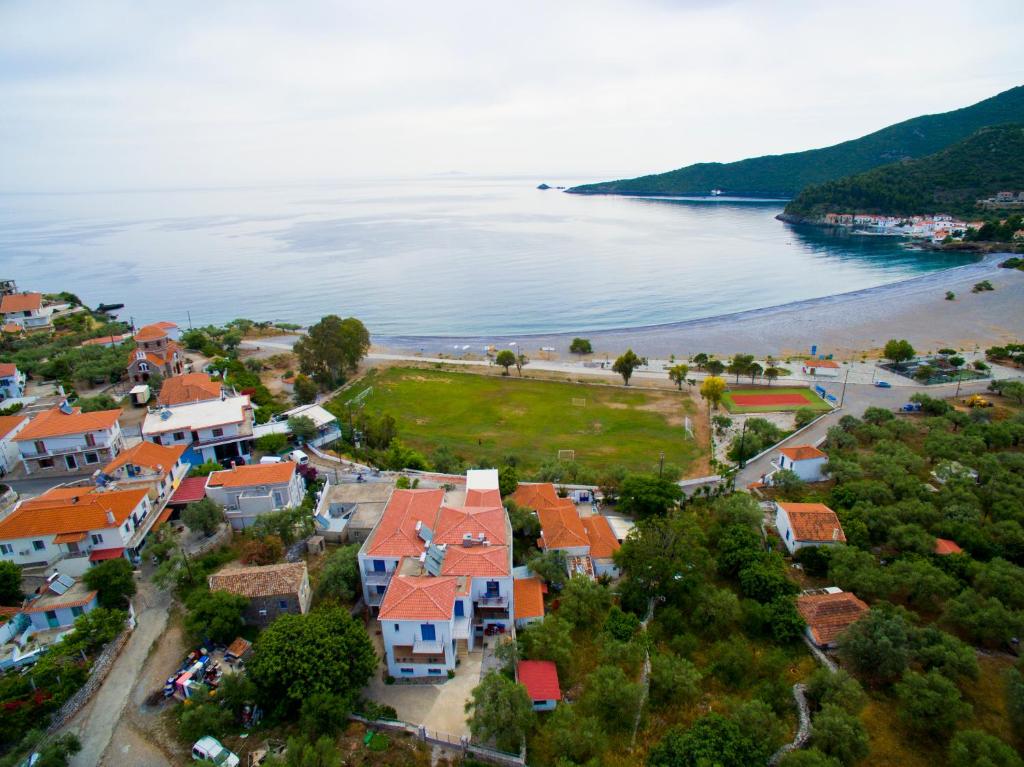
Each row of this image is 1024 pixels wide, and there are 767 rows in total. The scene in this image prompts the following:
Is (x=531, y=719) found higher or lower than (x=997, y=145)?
lower

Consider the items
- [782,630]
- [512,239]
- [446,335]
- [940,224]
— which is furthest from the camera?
[512,239]

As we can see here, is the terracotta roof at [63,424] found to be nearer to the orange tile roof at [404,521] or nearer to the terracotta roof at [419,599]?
the orange tile roof at [404,521]

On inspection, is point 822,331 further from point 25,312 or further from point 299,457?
point 25,312

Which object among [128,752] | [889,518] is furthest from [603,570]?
[128,752]

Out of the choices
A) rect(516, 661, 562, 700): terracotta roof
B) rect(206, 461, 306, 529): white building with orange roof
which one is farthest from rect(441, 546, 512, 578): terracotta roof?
rect(206, 461, 306, 529): white building with orange roof

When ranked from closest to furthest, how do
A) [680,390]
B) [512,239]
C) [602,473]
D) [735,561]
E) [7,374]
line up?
1. [735,561]
2. [602,473]
3. [7,374]
4. [680,390]
5. [512,239]

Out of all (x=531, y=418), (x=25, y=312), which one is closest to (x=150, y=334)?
(x=25, y=312)

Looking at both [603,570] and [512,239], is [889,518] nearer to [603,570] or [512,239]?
[603,570]
